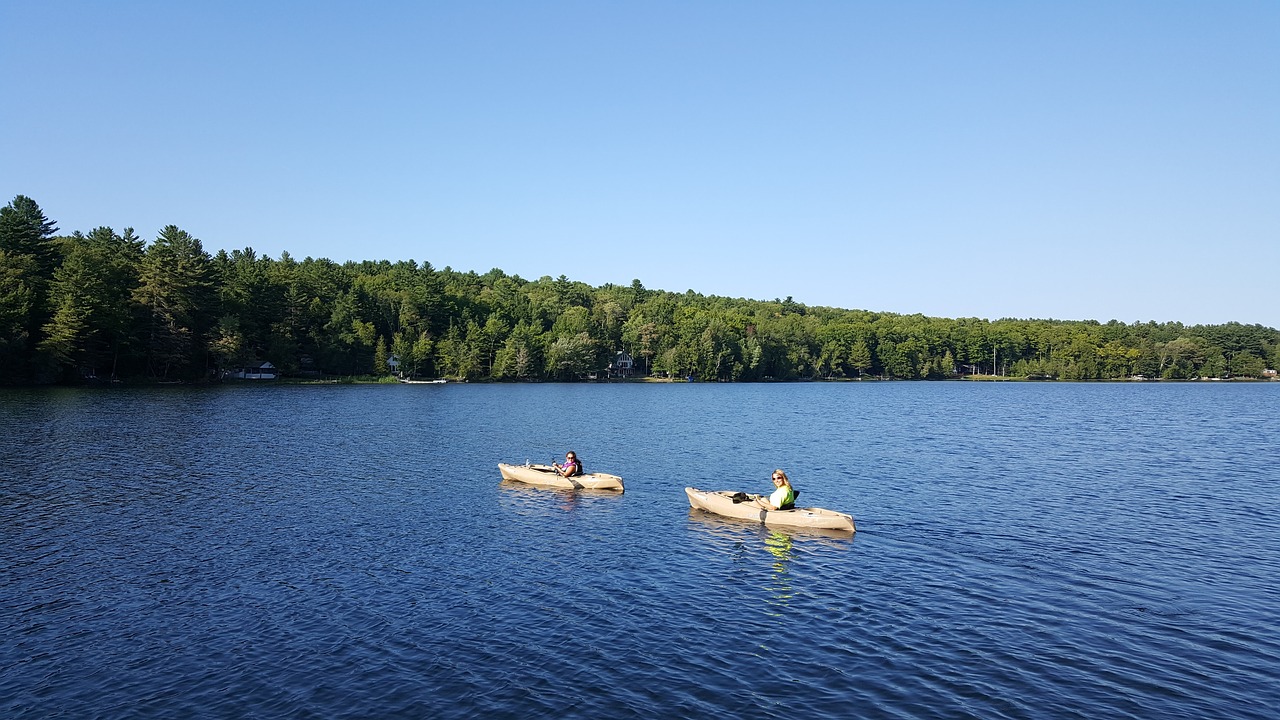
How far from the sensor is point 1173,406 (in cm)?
11712

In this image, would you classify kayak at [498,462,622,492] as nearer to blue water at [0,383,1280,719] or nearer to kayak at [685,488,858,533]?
blue water at [0,383,1280,719]

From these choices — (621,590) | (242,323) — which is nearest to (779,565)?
(621,590)

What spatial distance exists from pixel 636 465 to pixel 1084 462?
3082cm

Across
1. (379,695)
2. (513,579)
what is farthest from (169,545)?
(379,695)

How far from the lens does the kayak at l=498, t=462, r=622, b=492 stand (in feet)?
125

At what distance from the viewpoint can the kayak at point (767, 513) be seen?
2928cm

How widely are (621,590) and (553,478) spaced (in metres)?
17.8

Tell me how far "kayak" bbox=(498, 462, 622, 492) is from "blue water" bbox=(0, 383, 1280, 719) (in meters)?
0.81

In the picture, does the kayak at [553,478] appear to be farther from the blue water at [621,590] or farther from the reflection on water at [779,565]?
the reflection on water at [779,565]

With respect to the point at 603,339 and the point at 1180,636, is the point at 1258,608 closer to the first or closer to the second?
the point at 1180,636

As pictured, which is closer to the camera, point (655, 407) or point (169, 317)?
point (655, 407)

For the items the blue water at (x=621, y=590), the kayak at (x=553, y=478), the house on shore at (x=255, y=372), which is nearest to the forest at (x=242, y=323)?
the house on shore at (x=255, y=372)

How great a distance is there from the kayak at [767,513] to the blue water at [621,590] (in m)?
0.60

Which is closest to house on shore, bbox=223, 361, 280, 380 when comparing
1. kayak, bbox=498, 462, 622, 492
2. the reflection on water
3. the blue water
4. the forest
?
the forest
